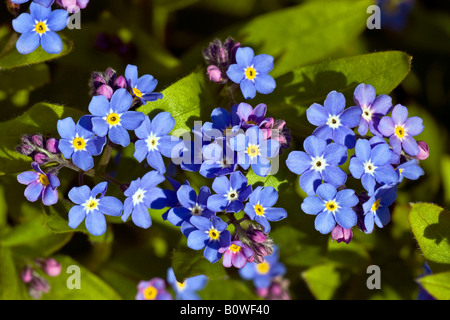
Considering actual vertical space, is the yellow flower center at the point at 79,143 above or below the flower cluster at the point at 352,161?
above

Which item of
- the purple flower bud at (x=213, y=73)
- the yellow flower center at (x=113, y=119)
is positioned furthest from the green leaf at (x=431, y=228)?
the yellow flower center at (x=113, y=119)

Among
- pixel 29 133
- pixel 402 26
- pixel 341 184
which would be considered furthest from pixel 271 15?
pixel 29 133

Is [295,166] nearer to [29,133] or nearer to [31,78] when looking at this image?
[29,133]

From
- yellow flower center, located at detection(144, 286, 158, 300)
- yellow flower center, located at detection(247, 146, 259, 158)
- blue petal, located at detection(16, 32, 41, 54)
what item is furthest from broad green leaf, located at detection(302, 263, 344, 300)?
blue petal, located at detection(16, 32, 41, 54)

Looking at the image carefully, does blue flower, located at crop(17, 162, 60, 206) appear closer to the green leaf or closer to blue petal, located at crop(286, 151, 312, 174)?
blue petal, located at crop(286, 151, 312, 174)

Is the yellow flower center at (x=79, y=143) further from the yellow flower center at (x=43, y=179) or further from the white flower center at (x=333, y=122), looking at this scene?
the white flower center at (x=333, y=122)

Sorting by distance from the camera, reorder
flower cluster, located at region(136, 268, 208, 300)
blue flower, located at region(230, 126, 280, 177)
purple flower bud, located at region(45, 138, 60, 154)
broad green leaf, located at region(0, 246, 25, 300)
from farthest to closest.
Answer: flower cluster, located at region(136, 268, 208, 300)
broad green leaf, located at region(0, 246, 25, 300)
purple flower bud, located at region(45, 138, 60, 154)
blue flower, located at region(230, 126, 280, 177)
